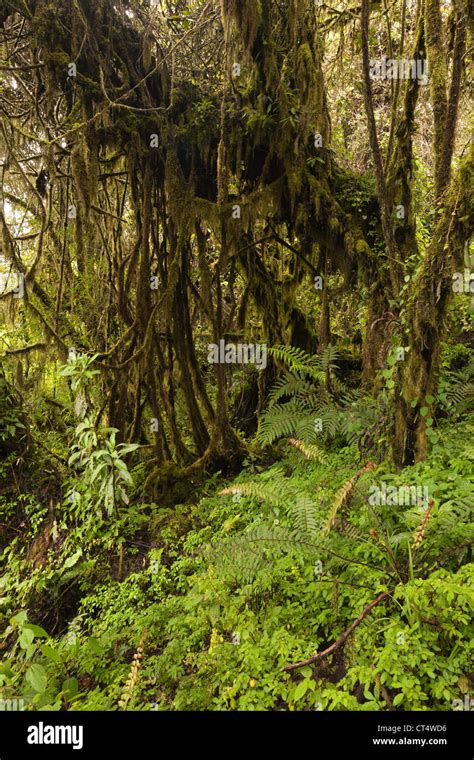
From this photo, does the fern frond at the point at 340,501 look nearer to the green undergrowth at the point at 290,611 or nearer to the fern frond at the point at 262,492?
the green undergrowth at the point at 290,611

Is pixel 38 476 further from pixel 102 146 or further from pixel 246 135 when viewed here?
pixel 246 135

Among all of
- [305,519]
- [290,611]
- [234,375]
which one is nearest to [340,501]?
[305,519]

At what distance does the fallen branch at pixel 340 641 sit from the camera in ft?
7.11

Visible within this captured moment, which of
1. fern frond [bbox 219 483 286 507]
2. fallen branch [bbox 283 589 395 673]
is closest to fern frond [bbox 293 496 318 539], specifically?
fern frond [bbox 219 483 286 507]

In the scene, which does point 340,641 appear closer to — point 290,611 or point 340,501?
point 290,611

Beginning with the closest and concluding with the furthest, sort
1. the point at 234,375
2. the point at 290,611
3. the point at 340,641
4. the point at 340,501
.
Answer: the point at 340,641 < the point at 290,611 < the point at 340,501 < the point at 234,375

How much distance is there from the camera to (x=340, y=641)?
2197mm

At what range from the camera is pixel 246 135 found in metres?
4.54

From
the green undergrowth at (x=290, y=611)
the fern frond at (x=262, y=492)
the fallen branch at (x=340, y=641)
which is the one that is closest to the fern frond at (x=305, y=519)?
the green undergrowth at (x=290, y=611)

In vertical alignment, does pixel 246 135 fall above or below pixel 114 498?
above

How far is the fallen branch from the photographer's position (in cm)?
217

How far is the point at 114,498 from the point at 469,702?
9.59 feet

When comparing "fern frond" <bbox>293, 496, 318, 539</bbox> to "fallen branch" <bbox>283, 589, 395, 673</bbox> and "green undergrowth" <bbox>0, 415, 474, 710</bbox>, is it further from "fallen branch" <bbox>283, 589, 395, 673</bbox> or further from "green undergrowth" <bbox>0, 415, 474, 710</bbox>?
"fallen branch" <bbox>283, 589, 395, 673</bbox>
